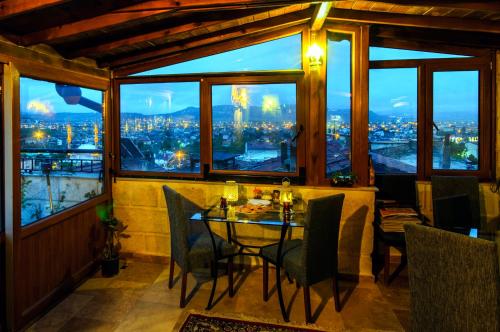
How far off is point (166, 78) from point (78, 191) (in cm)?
144

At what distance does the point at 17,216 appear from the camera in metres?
2.33

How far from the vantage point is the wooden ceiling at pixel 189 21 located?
7.20 ft

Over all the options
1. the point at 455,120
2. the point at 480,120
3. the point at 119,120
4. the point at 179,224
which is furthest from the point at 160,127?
the point at 480,120

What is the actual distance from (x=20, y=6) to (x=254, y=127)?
82.3 inches

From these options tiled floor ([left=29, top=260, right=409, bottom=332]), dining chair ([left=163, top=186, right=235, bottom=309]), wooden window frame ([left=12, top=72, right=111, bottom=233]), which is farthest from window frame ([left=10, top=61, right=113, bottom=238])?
dining chair ([left=163, top=186, right=235, bottom=309])

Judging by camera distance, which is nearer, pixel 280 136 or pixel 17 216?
pixel 17 216

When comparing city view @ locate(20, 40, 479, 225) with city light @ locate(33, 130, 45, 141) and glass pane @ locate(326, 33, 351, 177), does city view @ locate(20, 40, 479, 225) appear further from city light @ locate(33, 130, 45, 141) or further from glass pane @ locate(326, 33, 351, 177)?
city light @ locate(33, 130, 45, 141)

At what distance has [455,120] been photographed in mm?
3514

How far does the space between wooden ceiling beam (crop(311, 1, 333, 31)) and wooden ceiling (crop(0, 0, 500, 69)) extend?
0.26ft

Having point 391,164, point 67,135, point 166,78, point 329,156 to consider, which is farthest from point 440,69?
point 67,135

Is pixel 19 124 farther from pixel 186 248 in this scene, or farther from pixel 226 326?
pixel 226 326

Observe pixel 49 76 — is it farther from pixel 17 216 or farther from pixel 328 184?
pixel 328 184

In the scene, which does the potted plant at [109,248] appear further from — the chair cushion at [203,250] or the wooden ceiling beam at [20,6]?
the wooden ceiling beam at [20,6]

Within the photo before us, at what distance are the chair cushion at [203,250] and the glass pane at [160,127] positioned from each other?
93 cm
